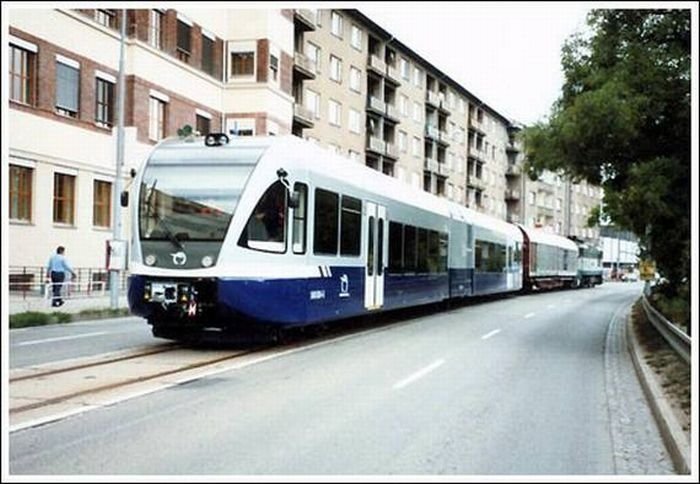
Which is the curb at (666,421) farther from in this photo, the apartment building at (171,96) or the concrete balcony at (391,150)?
the concrete balcony at (391,150)

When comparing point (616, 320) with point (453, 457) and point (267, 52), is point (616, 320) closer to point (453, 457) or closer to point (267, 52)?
point (453, 457)

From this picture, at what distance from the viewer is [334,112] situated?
56.8 m

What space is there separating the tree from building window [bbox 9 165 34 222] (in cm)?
1877

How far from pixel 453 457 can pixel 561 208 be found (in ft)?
369

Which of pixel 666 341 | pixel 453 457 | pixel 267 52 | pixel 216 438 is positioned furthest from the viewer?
pixel 267 52

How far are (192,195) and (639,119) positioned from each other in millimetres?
7612

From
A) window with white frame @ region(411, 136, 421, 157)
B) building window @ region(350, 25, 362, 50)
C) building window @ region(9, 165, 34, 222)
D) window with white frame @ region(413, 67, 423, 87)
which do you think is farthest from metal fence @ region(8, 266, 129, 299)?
window with white frame @ region(413, 67, 423, 87)

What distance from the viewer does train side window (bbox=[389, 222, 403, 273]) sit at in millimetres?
19359

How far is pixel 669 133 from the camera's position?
15297 mm

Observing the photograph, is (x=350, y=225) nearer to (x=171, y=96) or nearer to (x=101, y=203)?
(x=101, y=203)

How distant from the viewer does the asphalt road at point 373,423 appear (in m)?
6.75

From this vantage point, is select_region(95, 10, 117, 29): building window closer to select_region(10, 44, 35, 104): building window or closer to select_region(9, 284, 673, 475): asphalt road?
select_region(10, 44, 35, 104): building window

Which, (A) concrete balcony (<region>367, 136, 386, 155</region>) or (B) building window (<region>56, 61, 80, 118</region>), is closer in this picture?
(B) building window (<region>56, 61, 80, 118</region>)

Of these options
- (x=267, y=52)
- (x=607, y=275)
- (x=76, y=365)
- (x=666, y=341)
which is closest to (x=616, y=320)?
(x=666, y=341)
